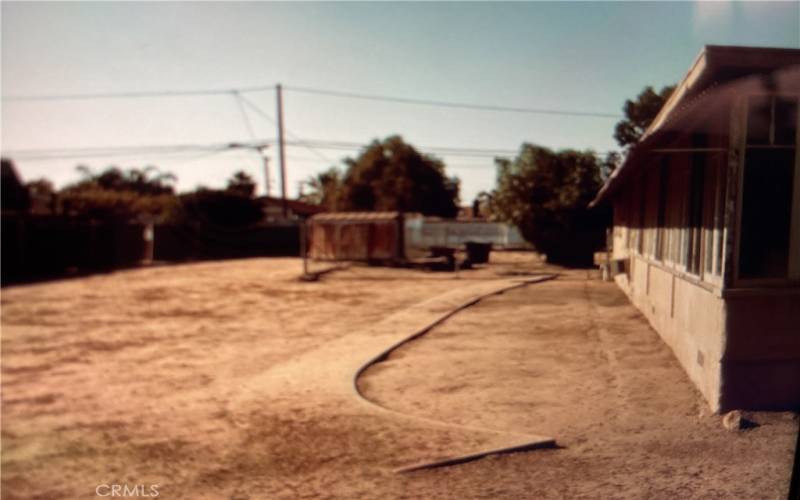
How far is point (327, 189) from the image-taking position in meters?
59.1

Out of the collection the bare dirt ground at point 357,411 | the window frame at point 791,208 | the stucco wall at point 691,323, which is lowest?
the bare dirt ground at point 357,411

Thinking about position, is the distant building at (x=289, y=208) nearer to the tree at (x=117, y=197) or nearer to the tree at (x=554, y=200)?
the tree at (x=117, y=197)

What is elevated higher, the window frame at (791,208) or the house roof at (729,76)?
the house roof at (729,76)

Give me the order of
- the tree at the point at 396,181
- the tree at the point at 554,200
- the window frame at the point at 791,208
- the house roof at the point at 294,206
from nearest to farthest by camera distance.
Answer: the window frame at the point at 791,208
the tree at the point at 554,200
the house roof at the point at 294,206
the tree at the point at 396,181

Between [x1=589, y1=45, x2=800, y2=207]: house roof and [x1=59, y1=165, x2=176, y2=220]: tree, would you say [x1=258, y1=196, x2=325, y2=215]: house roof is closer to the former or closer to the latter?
[x1=59, y1=165, x2=176, y2=220]: tree

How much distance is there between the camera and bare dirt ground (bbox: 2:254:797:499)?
15.0 ft

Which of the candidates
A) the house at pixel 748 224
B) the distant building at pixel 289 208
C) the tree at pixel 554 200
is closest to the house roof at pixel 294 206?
the distant building at pixel 289 208

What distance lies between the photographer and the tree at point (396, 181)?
48656mm

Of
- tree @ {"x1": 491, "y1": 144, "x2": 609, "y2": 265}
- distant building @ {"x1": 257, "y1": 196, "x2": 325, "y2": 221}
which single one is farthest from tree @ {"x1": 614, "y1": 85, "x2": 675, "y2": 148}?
distant building @ {"x1": 257, "y1": 196, "x2": 325, "y2": 221}

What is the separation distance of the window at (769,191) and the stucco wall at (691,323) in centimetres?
53

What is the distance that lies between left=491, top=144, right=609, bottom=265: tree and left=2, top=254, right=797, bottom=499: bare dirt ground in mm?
6624

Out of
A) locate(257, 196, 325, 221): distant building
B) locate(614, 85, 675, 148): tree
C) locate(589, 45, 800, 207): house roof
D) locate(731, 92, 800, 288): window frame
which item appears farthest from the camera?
locate(257, 196, 325, 221): distant building

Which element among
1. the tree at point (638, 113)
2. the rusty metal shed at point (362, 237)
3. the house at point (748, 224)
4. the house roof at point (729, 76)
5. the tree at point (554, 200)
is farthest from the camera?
the rusty metal shed at point (362, 237)

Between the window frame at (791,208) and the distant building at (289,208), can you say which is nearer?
the window frame at (791,208)
